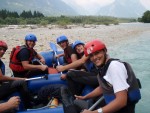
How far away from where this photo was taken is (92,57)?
3.34m

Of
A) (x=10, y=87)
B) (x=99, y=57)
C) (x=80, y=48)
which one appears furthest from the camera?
(x=80, y=48)

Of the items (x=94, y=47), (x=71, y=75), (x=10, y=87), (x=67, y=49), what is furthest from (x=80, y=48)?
(x=94, y=47)

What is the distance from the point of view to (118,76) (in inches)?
119

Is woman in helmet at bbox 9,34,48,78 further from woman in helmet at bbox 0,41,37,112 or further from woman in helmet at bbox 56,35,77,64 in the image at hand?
woman in helmet at bbox 0,41,37,112

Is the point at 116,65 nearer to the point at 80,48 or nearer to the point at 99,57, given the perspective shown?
the point at 99,57

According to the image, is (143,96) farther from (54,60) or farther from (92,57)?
(92,57)

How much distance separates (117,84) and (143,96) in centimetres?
492

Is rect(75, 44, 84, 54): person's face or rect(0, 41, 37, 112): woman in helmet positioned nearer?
rect(0, 41, 37, 112): woman in helmet

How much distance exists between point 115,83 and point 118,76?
85 millimetres

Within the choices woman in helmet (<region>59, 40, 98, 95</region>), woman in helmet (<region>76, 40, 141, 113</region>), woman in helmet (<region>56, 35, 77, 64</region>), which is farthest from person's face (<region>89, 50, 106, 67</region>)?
woman in helmet (<region>56, 35, 77, 64</region>)

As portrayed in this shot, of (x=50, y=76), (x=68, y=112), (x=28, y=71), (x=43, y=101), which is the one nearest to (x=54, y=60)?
(x=28, y=71)

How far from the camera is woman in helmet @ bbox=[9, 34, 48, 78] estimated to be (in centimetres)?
591

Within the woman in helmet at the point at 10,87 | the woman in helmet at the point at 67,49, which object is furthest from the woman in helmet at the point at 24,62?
the woman in helmet at the point at 10,87

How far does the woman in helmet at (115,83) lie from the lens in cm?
303
